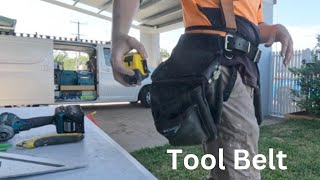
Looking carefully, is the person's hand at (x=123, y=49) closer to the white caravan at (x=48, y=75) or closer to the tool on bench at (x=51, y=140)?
the tool on bench at (x=51, y=140)

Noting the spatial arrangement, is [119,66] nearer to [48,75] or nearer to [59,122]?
[59,122]

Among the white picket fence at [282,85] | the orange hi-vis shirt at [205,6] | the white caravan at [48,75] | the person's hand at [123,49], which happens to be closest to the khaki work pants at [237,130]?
the orange hi-vis shirt at [205,6]

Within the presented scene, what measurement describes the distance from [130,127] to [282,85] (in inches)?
137

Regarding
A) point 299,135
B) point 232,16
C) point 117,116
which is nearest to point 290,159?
point 299,135

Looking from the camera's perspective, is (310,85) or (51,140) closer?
(51,140)

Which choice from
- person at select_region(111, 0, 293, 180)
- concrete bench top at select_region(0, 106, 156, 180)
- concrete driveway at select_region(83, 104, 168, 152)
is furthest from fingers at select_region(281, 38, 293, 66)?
concrete driveway at select_region(83, 104, 168, 152)

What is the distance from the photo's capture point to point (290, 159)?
10.7 feet

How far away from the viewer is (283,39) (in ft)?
3.75

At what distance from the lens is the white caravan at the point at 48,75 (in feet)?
21.0

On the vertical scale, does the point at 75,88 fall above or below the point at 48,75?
below

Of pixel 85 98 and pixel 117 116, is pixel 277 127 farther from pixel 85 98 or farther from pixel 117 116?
pixel 85 98

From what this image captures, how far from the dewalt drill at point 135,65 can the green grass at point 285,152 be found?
6.56 feet

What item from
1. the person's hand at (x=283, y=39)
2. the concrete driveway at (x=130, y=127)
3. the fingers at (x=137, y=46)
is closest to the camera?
the fingers at (x=137, y=46)

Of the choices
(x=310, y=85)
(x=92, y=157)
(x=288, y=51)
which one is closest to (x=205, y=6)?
(x=288, y=51)
